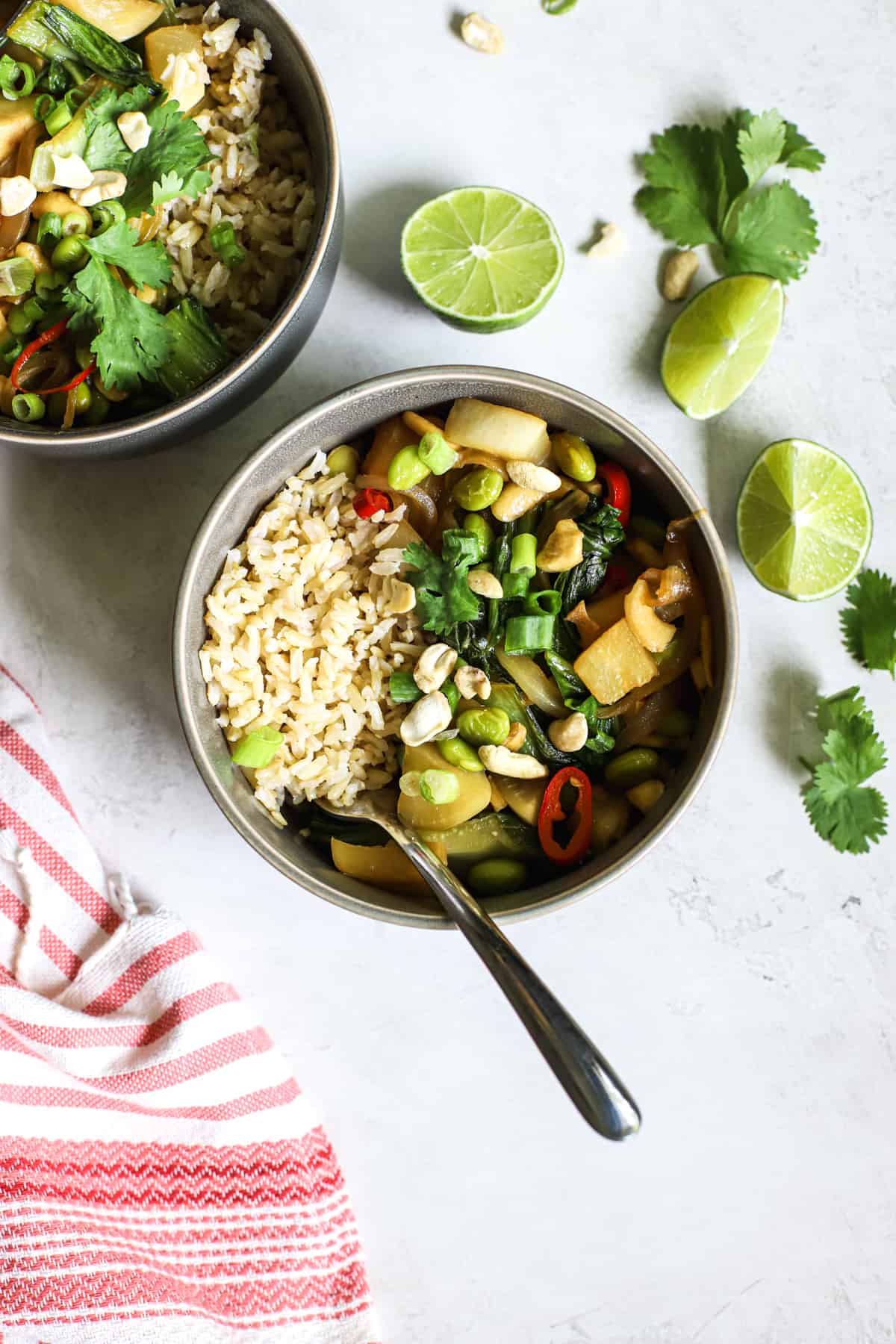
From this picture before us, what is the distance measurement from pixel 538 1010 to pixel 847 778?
109 centimetres

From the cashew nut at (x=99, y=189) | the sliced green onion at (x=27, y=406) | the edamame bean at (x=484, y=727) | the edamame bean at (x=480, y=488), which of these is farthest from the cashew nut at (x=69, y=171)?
the edamame bean at (x=484, y=727)

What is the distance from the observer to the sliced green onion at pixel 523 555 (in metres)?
2.05

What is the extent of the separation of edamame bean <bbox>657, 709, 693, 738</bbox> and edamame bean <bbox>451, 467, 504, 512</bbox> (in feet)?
1.85

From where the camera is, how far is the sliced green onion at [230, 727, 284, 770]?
199 centimetres

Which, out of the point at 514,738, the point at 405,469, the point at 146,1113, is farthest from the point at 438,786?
the point at 146,1113

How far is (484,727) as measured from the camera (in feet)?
6.62

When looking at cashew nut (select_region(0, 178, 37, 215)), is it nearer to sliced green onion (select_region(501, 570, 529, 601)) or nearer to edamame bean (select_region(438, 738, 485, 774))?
sliced green onion (select_region(501, 570, 529, 601))

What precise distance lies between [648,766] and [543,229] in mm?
1159

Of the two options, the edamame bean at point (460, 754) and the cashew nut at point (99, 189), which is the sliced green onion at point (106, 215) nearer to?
the cashew nut at point (99, 189)

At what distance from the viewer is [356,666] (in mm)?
2061

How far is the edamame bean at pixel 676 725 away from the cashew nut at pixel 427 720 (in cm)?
44

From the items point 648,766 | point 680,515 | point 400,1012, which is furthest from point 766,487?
point 400,1012

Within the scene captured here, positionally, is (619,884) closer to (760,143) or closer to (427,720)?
(427,720)

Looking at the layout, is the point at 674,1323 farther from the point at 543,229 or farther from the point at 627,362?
the point at 543,229
